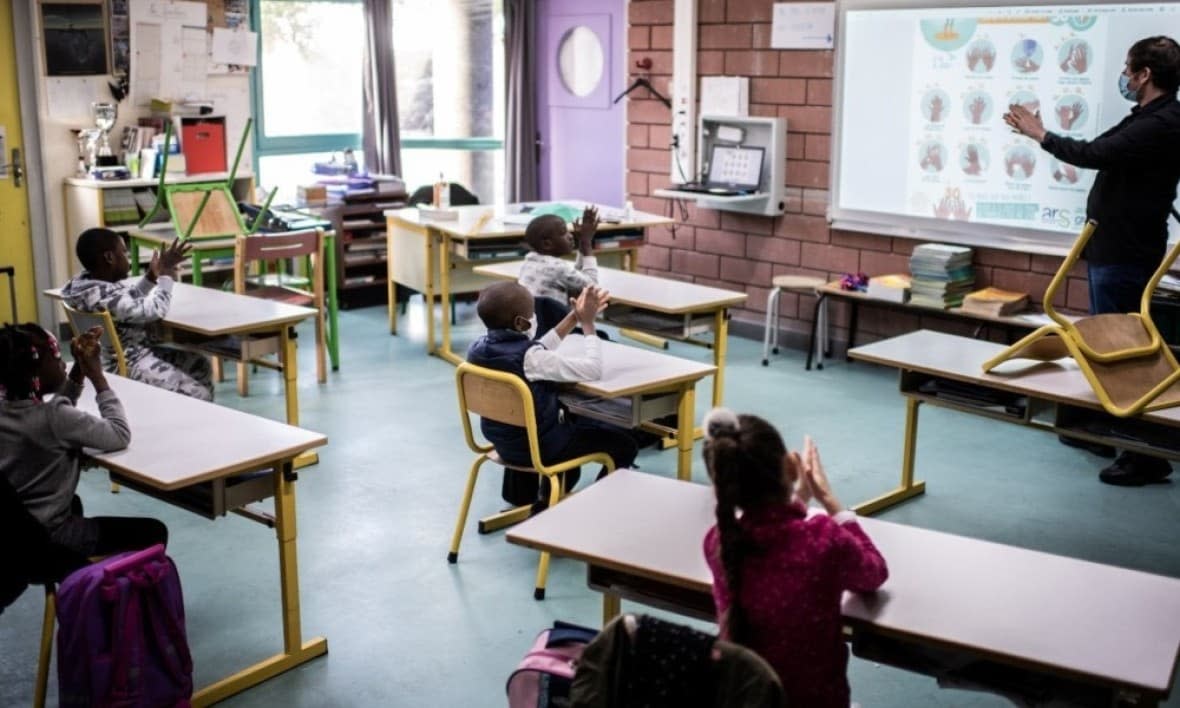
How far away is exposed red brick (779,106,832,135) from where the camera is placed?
676 centimetres

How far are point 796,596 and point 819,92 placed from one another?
499 cm

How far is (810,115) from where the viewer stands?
22.4 ft

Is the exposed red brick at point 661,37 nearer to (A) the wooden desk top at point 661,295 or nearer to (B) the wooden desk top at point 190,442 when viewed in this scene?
(A) the wooden desk top at point 661,295

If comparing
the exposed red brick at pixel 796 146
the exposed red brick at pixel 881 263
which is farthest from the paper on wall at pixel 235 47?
the exposed red brick at pixel 881 263

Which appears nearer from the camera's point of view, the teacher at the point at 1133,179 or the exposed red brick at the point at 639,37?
the teacher at the point at 1133,179

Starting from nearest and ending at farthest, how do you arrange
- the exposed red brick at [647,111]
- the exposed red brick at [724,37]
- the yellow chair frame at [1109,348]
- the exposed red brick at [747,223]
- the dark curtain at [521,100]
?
the yellow chair frame at [1109,348]
the exposed red brick at [724,37]
the exposed red brick at [747,223]
the exposed red brick at [647,111]
the dark curtain at [521,100]

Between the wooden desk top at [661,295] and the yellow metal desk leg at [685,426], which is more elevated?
the wooden desk top at [661,295]

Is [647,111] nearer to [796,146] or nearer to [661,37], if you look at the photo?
[661,37]

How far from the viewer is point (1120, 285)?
4.81 metres

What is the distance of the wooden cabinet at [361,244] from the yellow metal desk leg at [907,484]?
409 centimetres

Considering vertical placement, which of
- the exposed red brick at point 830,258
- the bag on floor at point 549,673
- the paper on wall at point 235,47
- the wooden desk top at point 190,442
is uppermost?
the paper on wall at point 235,47

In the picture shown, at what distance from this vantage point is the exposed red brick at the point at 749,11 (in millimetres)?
6934

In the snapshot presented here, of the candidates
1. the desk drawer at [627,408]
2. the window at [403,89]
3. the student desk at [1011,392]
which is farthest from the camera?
the window at [403,89]

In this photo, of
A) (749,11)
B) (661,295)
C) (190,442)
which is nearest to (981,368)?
(661,295)
